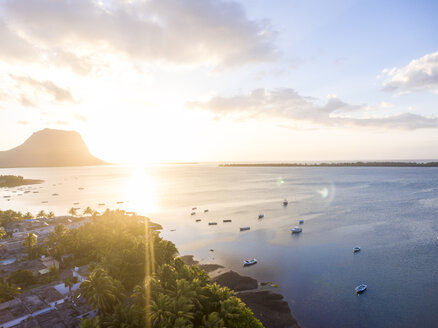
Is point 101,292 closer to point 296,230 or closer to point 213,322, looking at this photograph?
point 213,322

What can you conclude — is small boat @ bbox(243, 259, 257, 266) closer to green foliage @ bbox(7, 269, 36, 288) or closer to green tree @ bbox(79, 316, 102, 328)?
green tree @ bbox(79, 316, 102, 328)

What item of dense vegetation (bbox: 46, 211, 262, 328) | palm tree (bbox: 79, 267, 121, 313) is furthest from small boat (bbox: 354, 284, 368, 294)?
palm tree (bbox: 79, 267, 121, 313)

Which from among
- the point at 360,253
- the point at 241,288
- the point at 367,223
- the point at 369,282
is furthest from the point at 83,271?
the point at 367,223

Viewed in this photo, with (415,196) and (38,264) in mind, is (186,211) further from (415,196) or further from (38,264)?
(415,196)

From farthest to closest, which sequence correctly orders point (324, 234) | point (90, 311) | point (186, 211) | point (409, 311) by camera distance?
1. point (186, 211)
2. point (324, 234)
3. point (409, 311)
4. point (90, 311)

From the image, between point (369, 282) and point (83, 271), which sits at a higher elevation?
point (83, 271)

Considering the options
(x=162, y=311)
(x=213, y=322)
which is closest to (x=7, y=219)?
(x=162, y=311)
